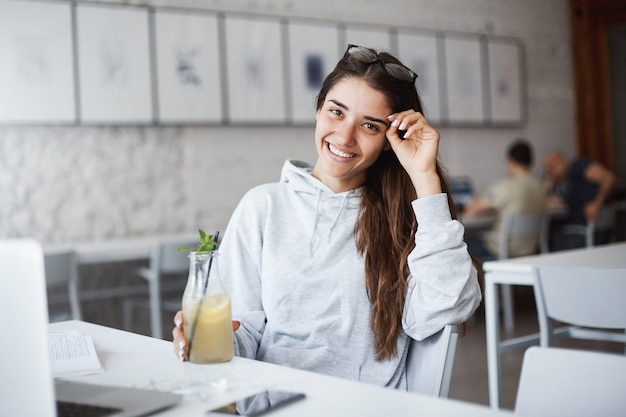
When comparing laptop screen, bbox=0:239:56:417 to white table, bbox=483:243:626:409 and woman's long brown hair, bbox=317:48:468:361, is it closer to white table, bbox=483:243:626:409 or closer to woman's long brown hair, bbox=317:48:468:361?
woman's long brown hair, bbox=317:48:468:361

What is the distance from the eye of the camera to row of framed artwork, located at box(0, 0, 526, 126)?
405 centimetres

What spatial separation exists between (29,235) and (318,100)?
117 inches

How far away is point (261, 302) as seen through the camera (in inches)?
57.4

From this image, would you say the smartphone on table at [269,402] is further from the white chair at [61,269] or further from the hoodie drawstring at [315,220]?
the white chair at [61,269]

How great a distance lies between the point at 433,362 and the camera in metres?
1.31

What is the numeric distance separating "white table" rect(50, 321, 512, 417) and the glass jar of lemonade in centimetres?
Answer: 2

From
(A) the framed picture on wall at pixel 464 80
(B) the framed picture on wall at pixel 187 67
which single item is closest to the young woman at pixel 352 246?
(B) the framed picture on wall at pixel 187 67

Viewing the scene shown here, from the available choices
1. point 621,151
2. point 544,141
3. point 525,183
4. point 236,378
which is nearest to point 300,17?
point 525,183

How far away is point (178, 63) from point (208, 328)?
12.1 ft

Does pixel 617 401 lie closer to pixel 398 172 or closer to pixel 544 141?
pixel 398 172

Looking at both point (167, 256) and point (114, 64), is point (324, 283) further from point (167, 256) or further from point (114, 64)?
point (114, 64)

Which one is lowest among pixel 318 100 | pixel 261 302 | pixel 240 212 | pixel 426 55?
pixel 261 302

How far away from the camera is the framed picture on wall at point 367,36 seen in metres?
5.32

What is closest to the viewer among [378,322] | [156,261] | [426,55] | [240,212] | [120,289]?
[378,322]
